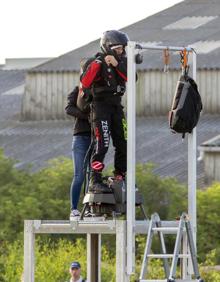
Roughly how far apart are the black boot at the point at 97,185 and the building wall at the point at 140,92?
58509mm

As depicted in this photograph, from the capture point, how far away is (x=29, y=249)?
2908 centimetres

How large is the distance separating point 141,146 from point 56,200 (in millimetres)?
18851

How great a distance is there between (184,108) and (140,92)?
64.8 meters

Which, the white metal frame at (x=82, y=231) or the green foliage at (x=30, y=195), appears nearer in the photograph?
the white metal frame at (x=82, y=231)

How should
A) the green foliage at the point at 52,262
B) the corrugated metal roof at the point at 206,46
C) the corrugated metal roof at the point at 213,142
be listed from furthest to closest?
the corrugated metal roof at the point at 206,46, the corrugated metal roof at the point at 213,142, the green foliage at the point at 52,262

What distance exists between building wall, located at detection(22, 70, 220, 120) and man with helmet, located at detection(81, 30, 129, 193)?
58430 mm

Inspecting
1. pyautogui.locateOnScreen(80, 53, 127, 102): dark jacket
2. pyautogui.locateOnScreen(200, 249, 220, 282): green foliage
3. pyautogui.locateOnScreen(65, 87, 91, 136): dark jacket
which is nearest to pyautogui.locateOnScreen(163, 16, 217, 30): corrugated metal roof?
pyautogui.locateOnScreen(200, 249, 220, 282): green foliage

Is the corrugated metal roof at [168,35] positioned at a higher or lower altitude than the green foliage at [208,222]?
higher

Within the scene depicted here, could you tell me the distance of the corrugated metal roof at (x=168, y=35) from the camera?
9138 centimetres

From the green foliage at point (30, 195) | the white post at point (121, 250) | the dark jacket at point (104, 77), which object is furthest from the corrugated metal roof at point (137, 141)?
the white post at point (121, 250)

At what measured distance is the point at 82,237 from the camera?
62.2m

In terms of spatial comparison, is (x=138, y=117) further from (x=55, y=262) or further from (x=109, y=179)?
(x=109, y=179)

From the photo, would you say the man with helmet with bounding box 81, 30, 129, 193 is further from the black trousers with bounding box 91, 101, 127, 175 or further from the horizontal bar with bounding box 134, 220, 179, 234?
the horizontal bar with bounding box 134, 220, 179, 234

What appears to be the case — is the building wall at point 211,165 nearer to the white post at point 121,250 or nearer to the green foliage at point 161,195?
the green foliage at point 161,195
